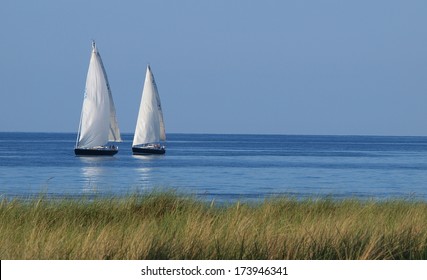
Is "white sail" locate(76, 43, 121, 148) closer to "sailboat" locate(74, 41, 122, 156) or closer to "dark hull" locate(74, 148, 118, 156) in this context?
"sailboat" locate(74, 41, 122, 156)

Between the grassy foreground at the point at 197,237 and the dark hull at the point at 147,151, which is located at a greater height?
the grassy foreground at the point at 197,237

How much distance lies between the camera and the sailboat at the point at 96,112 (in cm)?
7575

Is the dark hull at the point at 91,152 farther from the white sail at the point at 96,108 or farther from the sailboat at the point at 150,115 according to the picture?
the sailboat at the point at 150,115

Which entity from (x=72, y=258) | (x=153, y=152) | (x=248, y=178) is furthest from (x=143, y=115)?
(x=72, y=258)

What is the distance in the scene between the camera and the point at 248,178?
201 feet

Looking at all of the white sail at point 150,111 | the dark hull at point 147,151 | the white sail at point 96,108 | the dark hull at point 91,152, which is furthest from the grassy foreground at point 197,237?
the dark hull at point 147,151

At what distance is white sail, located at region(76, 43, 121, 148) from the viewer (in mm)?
75688

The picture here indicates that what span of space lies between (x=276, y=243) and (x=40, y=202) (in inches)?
242

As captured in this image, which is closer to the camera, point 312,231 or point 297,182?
point 312,231

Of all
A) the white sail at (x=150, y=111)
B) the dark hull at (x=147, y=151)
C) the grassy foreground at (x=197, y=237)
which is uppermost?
the white sail at (x=150, y=111)

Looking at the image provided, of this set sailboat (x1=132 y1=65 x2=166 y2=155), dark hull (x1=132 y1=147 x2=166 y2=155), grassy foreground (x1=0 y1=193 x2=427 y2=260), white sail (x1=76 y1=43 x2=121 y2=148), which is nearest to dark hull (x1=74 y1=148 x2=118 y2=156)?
white sail (x1=76 y1=43 x2=121 y2=148)

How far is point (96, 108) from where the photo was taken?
7694cm

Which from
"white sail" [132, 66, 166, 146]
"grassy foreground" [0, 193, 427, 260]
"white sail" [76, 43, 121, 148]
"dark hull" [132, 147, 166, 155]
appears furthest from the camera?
"dark hull" [132, 147, 166, 155]
